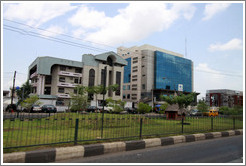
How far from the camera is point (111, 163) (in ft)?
15.3

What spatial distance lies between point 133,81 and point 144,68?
666 cm

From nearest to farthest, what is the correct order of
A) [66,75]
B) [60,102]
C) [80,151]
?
[80,151] → [60,102] → [66,75]

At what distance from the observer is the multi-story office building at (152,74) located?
65688 mm

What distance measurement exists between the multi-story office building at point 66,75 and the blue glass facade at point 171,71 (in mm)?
21603

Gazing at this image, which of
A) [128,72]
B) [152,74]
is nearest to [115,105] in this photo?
[152,74]

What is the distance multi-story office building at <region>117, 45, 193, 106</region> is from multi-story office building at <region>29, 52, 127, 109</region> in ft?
59.5

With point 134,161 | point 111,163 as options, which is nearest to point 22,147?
point 111,163

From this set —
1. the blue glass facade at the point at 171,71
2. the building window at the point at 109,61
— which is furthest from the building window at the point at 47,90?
the blue glass facade at the point at 171,71

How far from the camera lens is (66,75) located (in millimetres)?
41938

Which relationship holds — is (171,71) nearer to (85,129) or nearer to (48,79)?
(48,79)

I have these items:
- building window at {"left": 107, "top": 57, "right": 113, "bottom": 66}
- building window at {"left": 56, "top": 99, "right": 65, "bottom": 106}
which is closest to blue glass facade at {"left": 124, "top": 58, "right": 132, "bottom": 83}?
building window at {"left": 107, "top": 57, "right": 113, "bottom": 66}

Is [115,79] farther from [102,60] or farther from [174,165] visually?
[174,165]

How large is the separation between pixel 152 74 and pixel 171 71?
758 centimetres

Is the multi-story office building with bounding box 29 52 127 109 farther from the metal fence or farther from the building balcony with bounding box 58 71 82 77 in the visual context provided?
the metal fence
